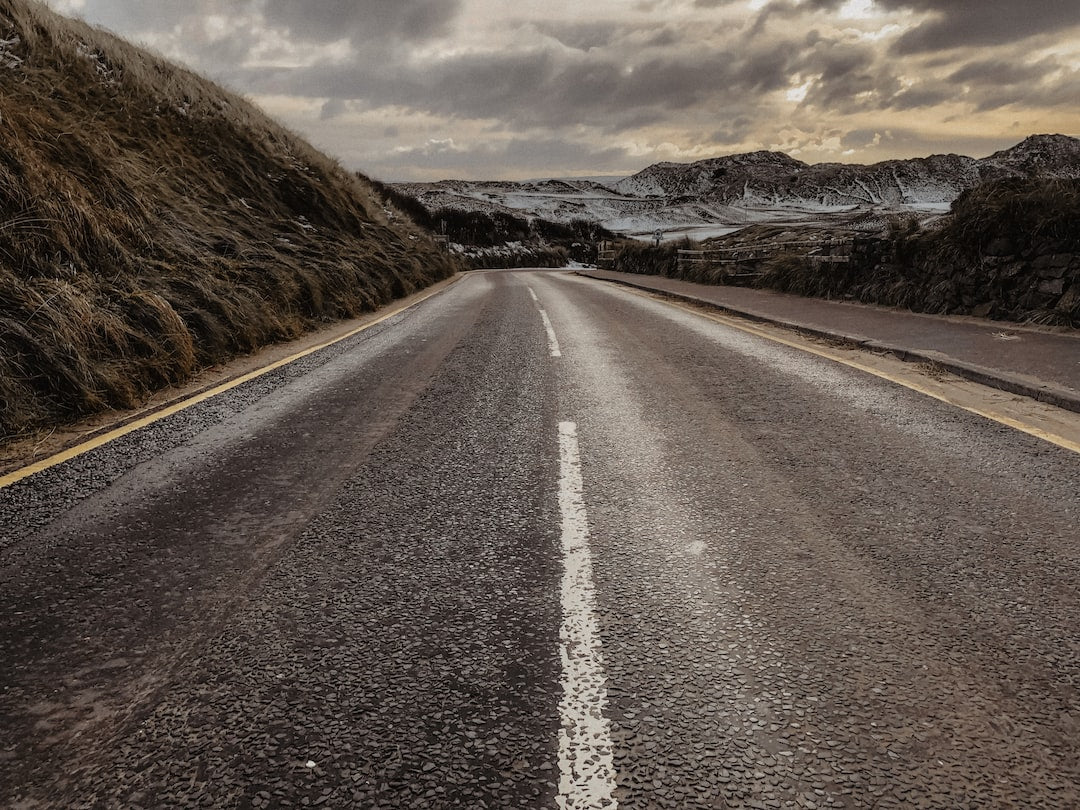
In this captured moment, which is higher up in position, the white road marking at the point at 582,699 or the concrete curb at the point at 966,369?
the concrete curb at the point at 966,369

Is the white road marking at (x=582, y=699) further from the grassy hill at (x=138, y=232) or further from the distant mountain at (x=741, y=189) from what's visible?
the distant mountain at (x=741, y=189)

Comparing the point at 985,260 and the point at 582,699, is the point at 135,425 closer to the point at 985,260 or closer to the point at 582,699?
the point at 582,699

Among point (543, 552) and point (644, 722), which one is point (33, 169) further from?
point (644, 722)

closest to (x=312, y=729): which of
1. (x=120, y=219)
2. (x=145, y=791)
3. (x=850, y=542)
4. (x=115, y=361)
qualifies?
(x=145, y=791)

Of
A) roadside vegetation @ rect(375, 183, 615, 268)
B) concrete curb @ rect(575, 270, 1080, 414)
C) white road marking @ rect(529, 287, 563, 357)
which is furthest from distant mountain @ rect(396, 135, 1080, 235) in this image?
concrete curb @ rect(575, 270, 1080, 414)

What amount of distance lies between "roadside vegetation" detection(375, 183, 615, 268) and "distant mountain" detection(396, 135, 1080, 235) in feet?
29.6

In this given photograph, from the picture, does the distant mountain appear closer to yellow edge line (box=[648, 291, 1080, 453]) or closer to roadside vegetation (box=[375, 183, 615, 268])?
roadside vegetation (box=[375, 183, 615, 268])

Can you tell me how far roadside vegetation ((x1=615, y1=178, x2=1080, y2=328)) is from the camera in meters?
9.54

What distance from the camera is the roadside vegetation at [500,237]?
5891 cm

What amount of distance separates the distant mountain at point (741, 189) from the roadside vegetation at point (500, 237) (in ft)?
29.6

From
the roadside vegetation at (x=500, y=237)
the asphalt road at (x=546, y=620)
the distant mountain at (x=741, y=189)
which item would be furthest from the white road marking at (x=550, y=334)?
the distant mountain at (x=741, y=189)

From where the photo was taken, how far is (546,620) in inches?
97.0

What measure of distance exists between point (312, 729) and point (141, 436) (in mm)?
3805

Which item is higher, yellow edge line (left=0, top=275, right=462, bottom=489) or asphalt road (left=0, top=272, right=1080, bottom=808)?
yellow edge line (left=0, top=275, right=462, bottom=489)
